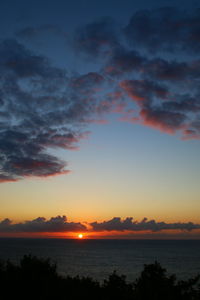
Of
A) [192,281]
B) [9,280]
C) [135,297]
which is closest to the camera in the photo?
[135,297]

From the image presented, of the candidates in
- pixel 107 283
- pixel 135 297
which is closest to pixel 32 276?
pixel 107 283

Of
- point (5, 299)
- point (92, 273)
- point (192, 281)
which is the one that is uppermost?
point (192, 281)

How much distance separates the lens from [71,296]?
17812 mm

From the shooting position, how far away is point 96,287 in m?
22.5

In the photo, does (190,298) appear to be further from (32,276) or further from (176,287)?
(32,276)

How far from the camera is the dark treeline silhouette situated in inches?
711

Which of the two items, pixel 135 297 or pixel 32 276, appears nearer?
pixel 135 297

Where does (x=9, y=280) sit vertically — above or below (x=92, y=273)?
above

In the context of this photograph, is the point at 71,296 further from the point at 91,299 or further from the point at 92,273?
the point at 92,273

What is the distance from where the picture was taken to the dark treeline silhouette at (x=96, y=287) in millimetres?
18047

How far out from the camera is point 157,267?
2080cm

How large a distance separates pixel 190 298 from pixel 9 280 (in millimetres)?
12466

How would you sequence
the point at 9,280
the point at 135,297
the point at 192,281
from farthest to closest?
the point at 9,280 < the point at 192,281 < the point at 135,297

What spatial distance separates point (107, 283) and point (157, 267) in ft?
11.3
